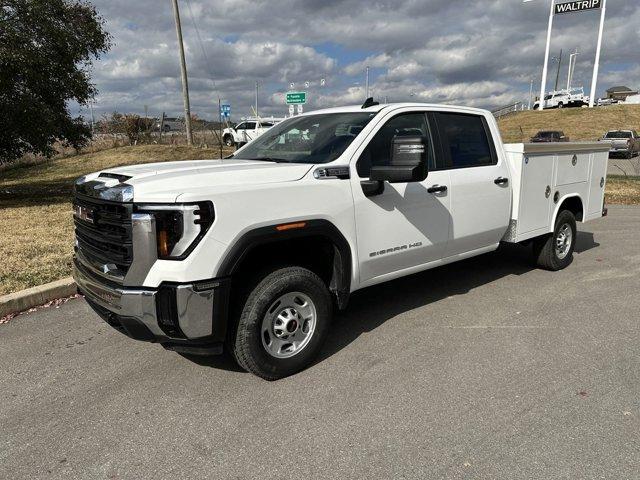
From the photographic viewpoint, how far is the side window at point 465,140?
15.6 ft

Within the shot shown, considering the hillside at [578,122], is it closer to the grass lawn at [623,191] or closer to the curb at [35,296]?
the grass lawn at [623,191]

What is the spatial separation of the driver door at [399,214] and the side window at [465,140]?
0.23 m

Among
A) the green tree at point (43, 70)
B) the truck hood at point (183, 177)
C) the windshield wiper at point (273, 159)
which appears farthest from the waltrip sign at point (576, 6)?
the truck hood at point (183, 177)

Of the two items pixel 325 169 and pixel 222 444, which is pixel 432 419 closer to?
pixel 222 444

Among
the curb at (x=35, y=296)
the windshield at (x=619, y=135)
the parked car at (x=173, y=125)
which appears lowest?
the curb at (x=35, y=296)

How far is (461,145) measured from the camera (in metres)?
4.87

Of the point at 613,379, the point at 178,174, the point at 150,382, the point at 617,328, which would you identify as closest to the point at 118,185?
the point at 178,174

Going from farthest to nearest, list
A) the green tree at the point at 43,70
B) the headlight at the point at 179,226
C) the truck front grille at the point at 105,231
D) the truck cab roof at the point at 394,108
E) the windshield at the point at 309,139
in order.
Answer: the green tree at the point at 43,70 → the truck cab roof at the point at 394,108 → the windshield at the point at 309,139 → the truck front grille at the point at 105,231 → the headlight at the point at 179,226

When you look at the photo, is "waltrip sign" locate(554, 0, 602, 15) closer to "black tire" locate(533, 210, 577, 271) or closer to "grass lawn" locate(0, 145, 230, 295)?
"grass lawn" locate(0, 145, 230, 295)

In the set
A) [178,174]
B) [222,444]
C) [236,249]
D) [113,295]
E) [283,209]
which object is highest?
[178,174]

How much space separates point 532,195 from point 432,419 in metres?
3.32

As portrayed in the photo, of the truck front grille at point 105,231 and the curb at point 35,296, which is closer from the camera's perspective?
the truck front grille at point 105,231

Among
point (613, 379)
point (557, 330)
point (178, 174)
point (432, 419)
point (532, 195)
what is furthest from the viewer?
point (532, 195)

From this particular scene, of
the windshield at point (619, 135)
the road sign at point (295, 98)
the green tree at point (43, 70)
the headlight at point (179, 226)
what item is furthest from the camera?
the windshield at point (619, 135)
